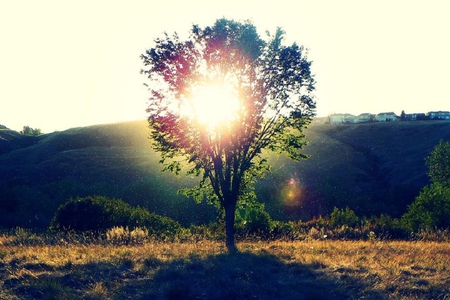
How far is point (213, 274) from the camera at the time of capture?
1487cm

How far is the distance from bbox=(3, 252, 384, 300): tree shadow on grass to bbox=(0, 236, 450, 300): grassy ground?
0.09 feet

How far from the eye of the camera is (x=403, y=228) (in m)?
27.2

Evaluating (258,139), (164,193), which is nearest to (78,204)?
(258,139)

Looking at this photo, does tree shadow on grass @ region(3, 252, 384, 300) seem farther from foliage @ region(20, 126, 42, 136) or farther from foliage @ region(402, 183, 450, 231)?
foliage @ region(20, 126, 42, 136)

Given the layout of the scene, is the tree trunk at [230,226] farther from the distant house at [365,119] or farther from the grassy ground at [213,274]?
the distant house at [365,119]

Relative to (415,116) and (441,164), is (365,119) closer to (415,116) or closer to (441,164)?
(415,116)

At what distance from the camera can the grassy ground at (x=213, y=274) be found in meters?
13.5

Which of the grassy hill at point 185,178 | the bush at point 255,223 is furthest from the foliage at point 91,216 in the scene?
the grassy hill at point 185,178

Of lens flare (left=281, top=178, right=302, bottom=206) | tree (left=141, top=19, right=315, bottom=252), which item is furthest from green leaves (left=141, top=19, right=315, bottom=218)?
lens flare (left=281, top=178, right=302, bottom=206)

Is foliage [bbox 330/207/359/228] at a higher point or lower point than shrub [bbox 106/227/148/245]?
lower

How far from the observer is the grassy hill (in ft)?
173

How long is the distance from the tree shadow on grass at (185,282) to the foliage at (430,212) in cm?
1527

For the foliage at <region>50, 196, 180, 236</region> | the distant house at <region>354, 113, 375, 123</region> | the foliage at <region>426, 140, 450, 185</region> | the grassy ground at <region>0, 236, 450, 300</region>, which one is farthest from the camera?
the distant house at <region>354, 113, 375, 123</region>

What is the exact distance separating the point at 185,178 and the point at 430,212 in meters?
41.6
